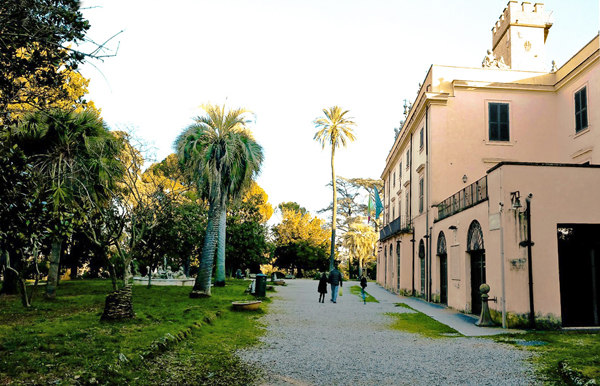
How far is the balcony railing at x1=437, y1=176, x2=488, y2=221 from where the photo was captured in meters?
14.9

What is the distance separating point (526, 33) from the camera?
25594 millimetres

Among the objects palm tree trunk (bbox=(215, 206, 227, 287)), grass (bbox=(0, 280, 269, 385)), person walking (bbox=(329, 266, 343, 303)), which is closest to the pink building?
person walking (bbox=(329, 266, 343, 303))

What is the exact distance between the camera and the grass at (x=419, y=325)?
12.1 meters

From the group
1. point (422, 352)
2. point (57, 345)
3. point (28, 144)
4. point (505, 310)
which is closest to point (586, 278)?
point (505, 310)

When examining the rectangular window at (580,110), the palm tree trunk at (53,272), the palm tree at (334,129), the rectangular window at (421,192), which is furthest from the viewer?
the palm tree at (334,129)

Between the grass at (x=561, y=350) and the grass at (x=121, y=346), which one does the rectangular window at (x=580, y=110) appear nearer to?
the grass at (x=561, y=350)

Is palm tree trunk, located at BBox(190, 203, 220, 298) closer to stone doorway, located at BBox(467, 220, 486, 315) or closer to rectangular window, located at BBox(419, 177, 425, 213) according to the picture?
stone doorway, located at BBox(467, 220, 486, 315)

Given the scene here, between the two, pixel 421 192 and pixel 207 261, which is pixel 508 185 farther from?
pixel 207 261

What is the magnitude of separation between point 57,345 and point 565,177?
41.1ft

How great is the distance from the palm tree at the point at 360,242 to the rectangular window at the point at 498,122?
91.1 feet

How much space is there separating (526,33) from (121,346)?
25362mm

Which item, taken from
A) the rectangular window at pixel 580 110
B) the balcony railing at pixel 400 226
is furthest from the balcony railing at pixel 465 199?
the rectangular window at pixel 580 110

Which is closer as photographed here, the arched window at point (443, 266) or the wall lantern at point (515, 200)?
the wall lantern at point (515, 200)

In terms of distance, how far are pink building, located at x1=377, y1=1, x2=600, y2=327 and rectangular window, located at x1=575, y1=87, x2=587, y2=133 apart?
0.13ft
